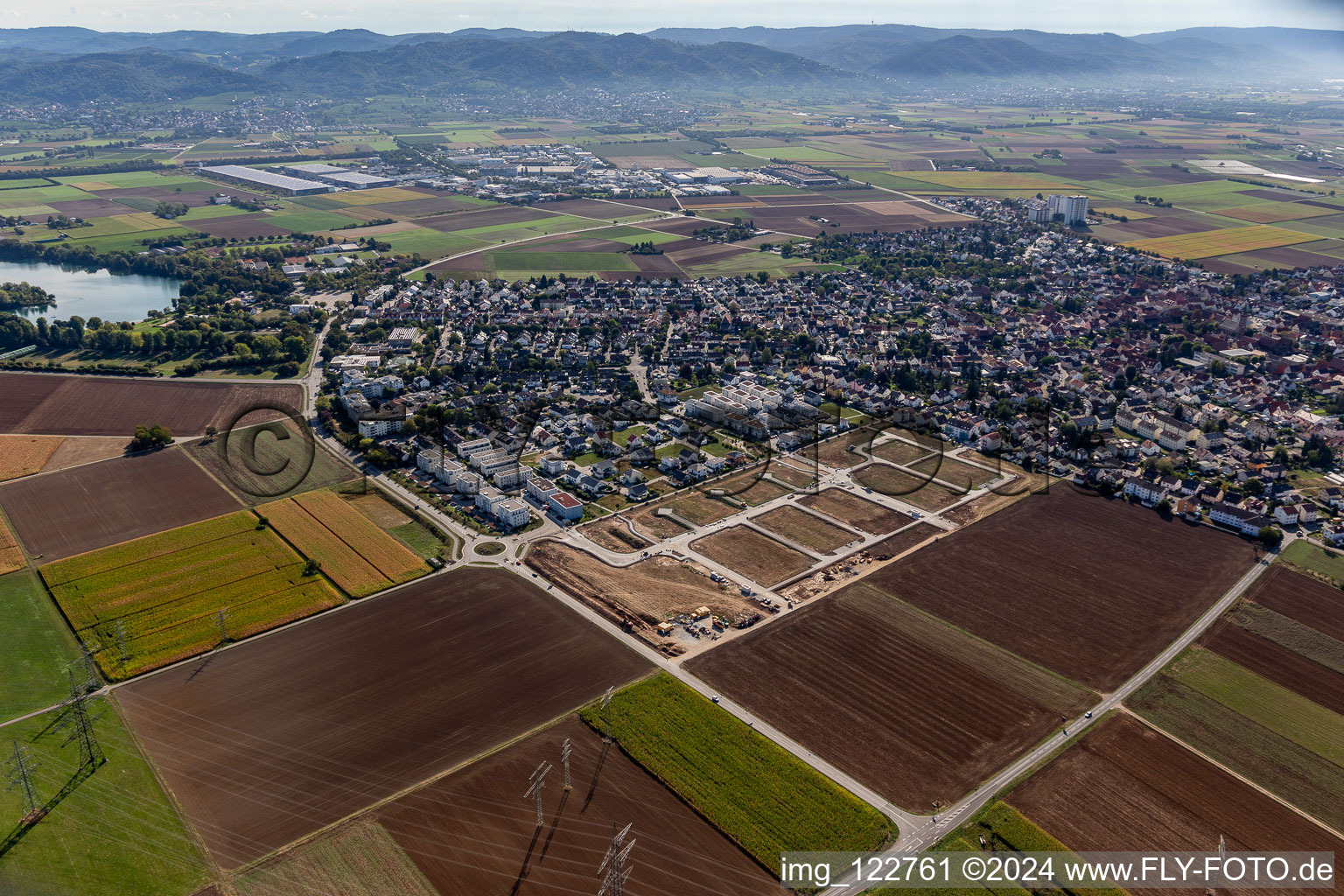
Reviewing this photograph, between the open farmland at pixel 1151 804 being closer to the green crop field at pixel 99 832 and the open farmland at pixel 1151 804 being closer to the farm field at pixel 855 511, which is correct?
the farm field at pixel 855 511

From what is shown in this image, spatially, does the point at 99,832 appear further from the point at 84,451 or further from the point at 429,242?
the point at 429,242

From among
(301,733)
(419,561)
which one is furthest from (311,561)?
(301,733)

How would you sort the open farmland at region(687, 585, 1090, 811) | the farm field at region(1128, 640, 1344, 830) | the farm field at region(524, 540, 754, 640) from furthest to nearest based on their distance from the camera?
the farm field at region(524, 540, 754, 640) → the open farmland at region(687, 585, 1090, 811) → the farm field at region(1128, 640, 1344, 830)

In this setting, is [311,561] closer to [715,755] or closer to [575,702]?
[575,702]

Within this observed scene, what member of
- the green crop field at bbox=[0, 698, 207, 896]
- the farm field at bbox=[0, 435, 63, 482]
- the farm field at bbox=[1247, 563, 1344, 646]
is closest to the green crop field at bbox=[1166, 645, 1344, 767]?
the farm field at bbox=[1247, 563, 1344, 646]

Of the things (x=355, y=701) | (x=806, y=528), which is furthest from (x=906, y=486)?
(x=355, y=701)

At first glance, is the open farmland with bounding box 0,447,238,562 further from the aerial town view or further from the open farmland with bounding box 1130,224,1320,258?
the open farmland with bounding box 1130,224,1320,258
